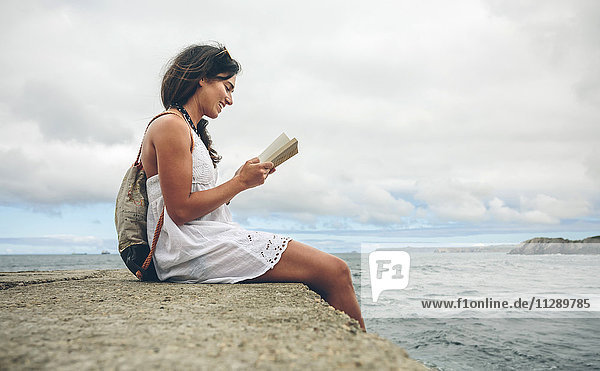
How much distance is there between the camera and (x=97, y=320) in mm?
1629

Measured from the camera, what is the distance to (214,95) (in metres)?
2.79

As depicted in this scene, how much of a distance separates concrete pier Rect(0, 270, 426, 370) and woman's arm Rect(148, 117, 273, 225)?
1.62 ft

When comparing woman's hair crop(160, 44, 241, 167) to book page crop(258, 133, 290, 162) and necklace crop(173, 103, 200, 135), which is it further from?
book page crop(258, 133, 290, 162)

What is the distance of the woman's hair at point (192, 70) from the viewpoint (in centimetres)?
270

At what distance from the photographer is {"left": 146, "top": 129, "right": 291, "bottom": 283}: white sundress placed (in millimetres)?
2482

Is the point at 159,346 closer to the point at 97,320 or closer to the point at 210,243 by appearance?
the point at 97,320

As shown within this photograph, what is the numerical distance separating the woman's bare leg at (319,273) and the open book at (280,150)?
20.8 inches

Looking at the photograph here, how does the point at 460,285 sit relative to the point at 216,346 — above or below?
below

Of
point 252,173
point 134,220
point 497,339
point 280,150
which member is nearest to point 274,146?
point 280,150

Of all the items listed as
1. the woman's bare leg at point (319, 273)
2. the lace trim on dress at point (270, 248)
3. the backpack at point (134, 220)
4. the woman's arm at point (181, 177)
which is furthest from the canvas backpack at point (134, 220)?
the woman's bare leg at point (319, 273)

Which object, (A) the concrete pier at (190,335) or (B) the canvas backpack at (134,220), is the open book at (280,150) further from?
(A) the concrete pier at (190,335)

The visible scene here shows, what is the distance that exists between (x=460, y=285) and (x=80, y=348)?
10164mm

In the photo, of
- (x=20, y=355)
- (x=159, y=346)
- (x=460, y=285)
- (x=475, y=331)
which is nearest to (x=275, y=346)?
Answer: (x=159, y=346)

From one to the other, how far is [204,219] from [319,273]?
814 millimetres
